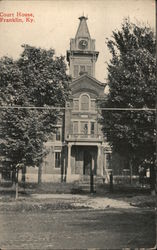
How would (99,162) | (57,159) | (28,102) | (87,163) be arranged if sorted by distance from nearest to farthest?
1. (28,102)
2. (99,162)
3. (57,159)
4. (87,163)

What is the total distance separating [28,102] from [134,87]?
5486 millimetres

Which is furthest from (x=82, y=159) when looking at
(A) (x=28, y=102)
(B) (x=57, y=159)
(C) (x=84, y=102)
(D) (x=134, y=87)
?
(D) (x=134, y=87)

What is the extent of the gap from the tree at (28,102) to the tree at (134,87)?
3563mm

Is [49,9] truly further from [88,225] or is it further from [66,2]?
[88,225]

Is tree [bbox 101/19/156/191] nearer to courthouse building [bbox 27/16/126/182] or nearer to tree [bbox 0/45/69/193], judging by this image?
tree [bbox 0/45/69/193]

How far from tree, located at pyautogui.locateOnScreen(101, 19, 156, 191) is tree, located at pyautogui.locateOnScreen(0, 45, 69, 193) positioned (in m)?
3.56

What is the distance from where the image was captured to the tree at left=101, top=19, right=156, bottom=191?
15094mm

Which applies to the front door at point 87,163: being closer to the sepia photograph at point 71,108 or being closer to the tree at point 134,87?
the sepia photograph at point 71,108

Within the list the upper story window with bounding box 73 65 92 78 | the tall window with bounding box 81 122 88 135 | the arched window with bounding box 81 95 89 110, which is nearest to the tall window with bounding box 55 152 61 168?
the tall window with bounding box 81 122 88 135

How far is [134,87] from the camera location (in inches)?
624

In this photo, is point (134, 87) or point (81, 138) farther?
point (81, 138)

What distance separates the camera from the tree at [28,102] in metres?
17.0

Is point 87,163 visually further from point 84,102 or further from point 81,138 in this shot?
point 84,102

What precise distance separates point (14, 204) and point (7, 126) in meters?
3.76
